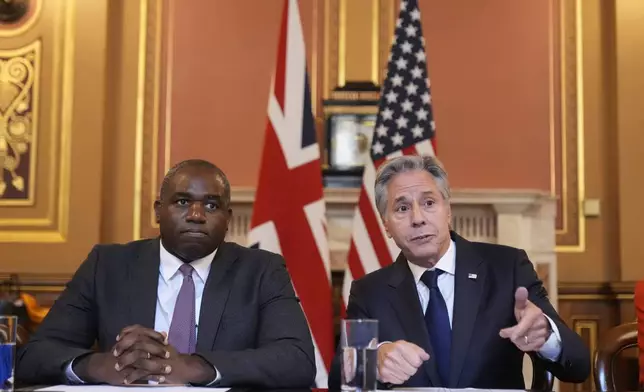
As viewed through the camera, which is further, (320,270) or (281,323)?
(320,270)

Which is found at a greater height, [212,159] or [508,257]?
[212,159]

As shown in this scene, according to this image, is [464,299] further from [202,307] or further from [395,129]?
[395,129]

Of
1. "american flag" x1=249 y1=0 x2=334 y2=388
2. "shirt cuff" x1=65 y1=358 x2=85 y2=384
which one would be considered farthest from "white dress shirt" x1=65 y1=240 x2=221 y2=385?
"american flag" x1=249 y1=0 x2=334 y2=388

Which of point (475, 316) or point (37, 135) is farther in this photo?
point (37, 135)

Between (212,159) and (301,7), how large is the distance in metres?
1.09

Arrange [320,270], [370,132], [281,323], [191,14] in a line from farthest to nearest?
[191,14], [370,132], [320,270], [281,323]

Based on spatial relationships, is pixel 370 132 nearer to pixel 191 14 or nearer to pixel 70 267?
pixel 191 14

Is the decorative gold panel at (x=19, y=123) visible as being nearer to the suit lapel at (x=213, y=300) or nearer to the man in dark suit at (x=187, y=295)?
the man in dark suit at (x=187, y=295)

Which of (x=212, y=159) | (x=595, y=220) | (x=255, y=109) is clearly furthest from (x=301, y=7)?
(x=595, y=220)

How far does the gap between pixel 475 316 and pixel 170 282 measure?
33.4 inches

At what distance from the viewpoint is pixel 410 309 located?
2.11m

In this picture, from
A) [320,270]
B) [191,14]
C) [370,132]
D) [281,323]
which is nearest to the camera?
[281,323]

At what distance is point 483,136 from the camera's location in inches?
185

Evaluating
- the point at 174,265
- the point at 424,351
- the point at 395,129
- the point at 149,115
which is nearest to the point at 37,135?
the point at 149,115
